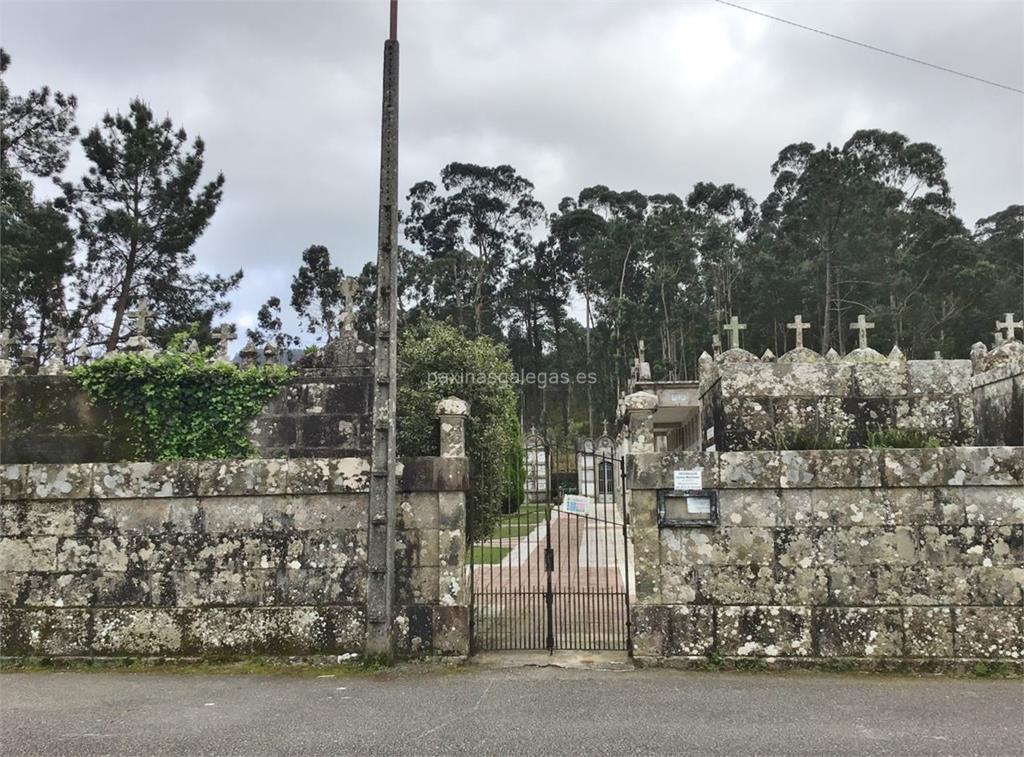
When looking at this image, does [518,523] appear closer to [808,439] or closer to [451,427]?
[451,427]

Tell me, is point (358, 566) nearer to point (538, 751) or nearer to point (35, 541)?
point (538, 751)

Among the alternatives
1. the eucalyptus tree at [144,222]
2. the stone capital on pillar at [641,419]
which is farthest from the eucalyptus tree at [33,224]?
the stone capital on pillar at [641,419]

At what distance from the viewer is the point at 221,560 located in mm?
6383

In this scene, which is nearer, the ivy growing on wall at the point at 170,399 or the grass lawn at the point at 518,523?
the ivy growing on wall at the point at 170,399

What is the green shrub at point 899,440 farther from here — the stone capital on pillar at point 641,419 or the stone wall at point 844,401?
the stone capital on pillar at point 641,419

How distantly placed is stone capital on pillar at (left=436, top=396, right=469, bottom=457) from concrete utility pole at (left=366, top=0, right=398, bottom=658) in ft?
1.58

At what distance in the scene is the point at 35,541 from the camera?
654 cm

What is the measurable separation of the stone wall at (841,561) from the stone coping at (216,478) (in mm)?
2004

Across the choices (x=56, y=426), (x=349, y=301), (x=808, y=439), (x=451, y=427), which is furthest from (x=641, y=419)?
(x=349, y=301)

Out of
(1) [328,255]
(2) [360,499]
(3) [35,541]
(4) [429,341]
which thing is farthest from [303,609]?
(1) [328,255]

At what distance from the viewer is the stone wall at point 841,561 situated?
592 centimetres

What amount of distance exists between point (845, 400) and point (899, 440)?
0.62 meters

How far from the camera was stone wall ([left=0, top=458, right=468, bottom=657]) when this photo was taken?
6.24 meters

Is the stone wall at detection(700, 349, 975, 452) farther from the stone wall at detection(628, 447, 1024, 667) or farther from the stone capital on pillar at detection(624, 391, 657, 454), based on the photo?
the stone capital on pillar at detection(624, 391, 657, 454)
